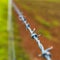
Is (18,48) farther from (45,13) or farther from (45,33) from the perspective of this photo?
(45,13)

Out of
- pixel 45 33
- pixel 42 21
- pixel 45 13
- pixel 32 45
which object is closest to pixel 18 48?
pixel 32 45

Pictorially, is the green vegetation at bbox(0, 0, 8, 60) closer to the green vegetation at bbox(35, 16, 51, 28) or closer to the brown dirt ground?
the brown dirt ground

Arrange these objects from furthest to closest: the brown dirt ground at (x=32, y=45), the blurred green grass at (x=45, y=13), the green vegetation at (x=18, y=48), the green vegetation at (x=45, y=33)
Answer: the blurred green grass at (x=45, y=13) < the green vegetation at (x=45, y=33) < the brown dirt ground at (x=32, y=45) < the green vegetation at (x=18, y=48)

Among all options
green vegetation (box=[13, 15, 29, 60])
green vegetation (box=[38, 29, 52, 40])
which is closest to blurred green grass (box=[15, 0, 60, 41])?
green vegetation (box=[38, 29, 52, 40])

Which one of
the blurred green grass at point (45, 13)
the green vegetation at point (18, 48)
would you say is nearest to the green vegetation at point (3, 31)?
the green vegetation at point (18, 48)

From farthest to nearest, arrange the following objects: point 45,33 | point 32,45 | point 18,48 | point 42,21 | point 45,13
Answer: point 45,13, point 42,21, point 45,33, point 32,45, point 18,48

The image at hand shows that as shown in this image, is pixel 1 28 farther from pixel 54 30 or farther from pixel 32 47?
pixel 54 30

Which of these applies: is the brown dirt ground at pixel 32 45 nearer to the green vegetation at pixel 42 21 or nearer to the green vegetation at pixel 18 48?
the green vegetation at pixel 18 48

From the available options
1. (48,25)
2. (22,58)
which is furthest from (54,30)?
(22,58)
